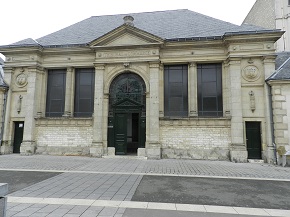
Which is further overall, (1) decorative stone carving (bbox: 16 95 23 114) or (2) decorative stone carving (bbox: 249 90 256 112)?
(1) decorative stone carving (bbox: 16 95 23 114)

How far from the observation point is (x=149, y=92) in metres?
14.0

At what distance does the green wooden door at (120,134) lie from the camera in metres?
14.1

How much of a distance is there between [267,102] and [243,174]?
5.94 metres

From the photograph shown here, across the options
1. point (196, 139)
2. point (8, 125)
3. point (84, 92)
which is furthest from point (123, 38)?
point (8, 125)

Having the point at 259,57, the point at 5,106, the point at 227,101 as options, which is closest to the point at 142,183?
the point at 227,101

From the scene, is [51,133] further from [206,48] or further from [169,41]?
[206,48]

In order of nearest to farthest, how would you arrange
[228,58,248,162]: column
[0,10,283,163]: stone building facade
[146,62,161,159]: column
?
[228,58,248,162]: column, [0,10,283,163]: stone building facade, [146,62,161,159]: column

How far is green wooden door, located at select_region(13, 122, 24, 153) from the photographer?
15266 mm

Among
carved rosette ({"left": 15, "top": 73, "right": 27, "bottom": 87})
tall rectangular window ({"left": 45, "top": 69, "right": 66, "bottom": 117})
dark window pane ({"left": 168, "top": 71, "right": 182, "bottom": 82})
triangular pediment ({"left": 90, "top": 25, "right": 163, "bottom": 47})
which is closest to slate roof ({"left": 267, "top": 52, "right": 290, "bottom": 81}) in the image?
dark window pane ({"left": 168, "top": 71, "right": 182, "bottom": 82})

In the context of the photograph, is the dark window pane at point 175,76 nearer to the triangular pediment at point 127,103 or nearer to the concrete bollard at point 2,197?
the triangular pediment at point 127,103

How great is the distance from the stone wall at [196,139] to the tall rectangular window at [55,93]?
8.13 metres

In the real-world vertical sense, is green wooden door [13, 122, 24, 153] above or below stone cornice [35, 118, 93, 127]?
below

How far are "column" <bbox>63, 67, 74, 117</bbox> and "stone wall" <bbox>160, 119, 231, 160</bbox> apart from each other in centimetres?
Result: 709

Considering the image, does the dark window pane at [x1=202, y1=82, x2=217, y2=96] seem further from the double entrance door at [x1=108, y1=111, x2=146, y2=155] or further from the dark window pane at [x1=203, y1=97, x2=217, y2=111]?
the double entrance door at [x1=108, y1=111, x2=146, y2=155]
